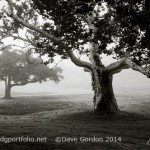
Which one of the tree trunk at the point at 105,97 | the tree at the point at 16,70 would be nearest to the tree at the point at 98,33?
the tree trunk at the point at 105,97

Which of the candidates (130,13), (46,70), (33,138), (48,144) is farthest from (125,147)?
(46,70)

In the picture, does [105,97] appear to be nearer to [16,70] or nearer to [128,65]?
[128,65]

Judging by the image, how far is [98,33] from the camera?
13.1 meters

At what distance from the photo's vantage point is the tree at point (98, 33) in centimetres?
1047

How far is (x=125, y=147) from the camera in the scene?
31.0 ft

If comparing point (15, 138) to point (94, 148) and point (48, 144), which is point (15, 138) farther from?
point (94, 148)

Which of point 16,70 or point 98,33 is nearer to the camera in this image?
point 98,33

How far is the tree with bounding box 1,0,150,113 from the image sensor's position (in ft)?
34.3

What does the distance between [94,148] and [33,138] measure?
2.59 metres

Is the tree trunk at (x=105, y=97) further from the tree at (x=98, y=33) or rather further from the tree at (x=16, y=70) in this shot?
the tree at (x=16, y=70)

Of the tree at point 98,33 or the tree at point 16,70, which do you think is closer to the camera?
the tree at point 98,33

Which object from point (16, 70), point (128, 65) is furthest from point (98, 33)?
point (16, 70)

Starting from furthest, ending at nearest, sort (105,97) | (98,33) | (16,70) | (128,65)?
(16,70), (105,97), (128,65), (98,33)

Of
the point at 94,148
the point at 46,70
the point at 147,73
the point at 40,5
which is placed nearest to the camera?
the point at 94,148
